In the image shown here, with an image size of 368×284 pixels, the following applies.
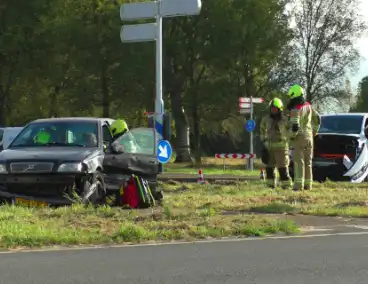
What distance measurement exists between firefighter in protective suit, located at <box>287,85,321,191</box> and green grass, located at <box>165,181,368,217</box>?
0.50 m

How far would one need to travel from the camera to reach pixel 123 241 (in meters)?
7.88

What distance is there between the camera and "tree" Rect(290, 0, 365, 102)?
38625 mm

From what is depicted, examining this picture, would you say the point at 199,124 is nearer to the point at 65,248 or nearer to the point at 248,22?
the point at 248,22

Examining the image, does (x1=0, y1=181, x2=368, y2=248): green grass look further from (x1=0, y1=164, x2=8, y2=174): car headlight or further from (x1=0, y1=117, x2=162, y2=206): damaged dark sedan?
(x1=0, y1=164, x2=8, y2=174): car headlight

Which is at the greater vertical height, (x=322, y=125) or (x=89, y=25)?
(x=89, y=25)

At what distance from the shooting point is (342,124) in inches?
690

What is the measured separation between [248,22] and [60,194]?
22589 millimetres

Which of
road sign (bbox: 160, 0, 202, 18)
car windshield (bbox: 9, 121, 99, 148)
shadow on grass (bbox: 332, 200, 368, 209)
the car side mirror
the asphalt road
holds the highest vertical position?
road sign (bbox: 160, 0, 202, 18)

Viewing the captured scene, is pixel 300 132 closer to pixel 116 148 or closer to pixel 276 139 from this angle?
pixel 276 139

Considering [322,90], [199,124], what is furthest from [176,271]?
[322,90]

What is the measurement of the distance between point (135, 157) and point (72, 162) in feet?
4.80

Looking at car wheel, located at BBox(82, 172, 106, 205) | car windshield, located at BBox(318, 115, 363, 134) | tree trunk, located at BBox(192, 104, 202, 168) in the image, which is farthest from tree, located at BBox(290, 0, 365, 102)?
car wheel, located at BBox(82, 172, 106, 205)

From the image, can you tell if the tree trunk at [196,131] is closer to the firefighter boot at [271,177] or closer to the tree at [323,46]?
the tree at [323,46]

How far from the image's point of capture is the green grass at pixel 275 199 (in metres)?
10.4
